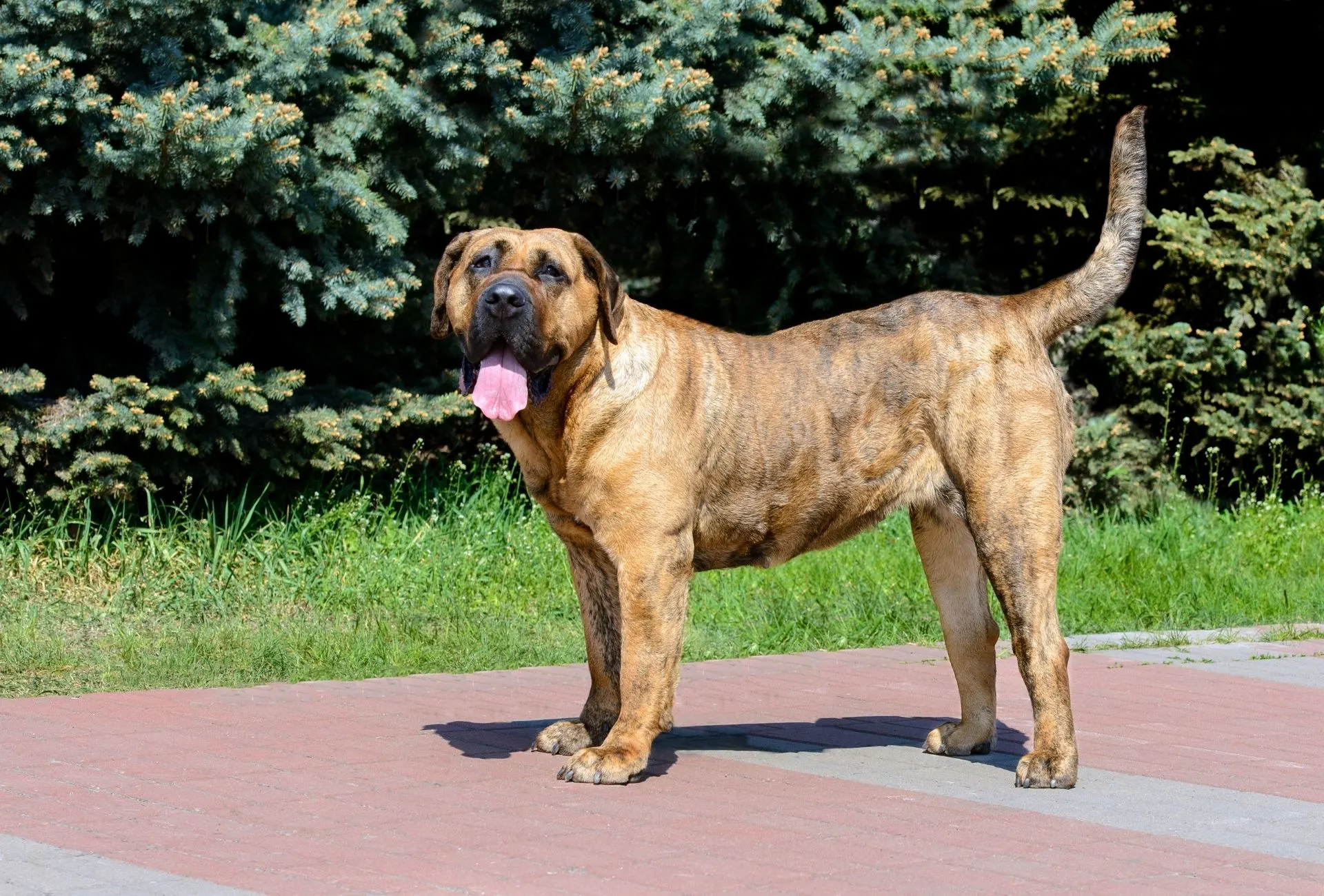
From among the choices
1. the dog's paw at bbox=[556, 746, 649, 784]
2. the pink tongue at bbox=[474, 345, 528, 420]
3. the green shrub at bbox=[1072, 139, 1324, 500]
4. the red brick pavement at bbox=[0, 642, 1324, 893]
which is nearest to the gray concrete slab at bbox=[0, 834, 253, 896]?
the red brick pavement at bbox=[0, 642, 1324, 893]

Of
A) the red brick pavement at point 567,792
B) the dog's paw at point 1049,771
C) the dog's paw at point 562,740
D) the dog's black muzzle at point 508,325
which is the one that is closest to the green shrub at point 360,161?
the red brick pavement at point 567,792

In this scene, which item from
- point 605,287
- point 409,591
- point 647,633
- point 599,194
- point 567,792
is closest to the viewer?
point 567,792

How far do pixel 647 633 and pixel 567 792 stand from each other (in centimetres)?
62

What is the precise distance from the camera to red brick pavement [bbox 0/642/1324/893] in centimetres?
434

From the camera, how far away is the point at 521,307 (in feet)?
17.8

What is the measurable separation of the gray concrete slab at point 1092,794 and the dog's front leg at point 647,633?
55 centimetres

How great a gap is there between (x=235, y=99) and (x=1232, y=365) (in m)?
7.67

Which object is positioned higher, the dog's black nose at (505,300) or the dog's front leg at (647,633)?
the dog's black nose at (505,300)

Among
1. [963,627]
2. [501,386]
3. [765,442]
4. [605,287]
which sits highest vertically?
[605,287]

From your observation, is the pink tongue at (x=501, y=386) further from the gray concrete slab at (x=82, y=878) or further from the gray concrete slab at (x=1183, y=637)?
the gray concrete slab at (x=1183, y=637)

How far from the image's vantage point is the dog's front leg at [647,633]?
18.4 feet

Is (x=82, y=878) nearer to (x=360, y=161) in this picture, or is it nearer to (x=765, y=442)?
(x=765, y=442)

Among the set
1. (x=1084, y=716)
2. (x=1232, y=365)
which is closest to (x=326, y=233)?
(x=1084, y=716)

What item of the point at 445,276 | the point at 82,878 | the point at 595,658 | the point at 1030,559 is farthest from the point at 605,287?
the point at 82,878
